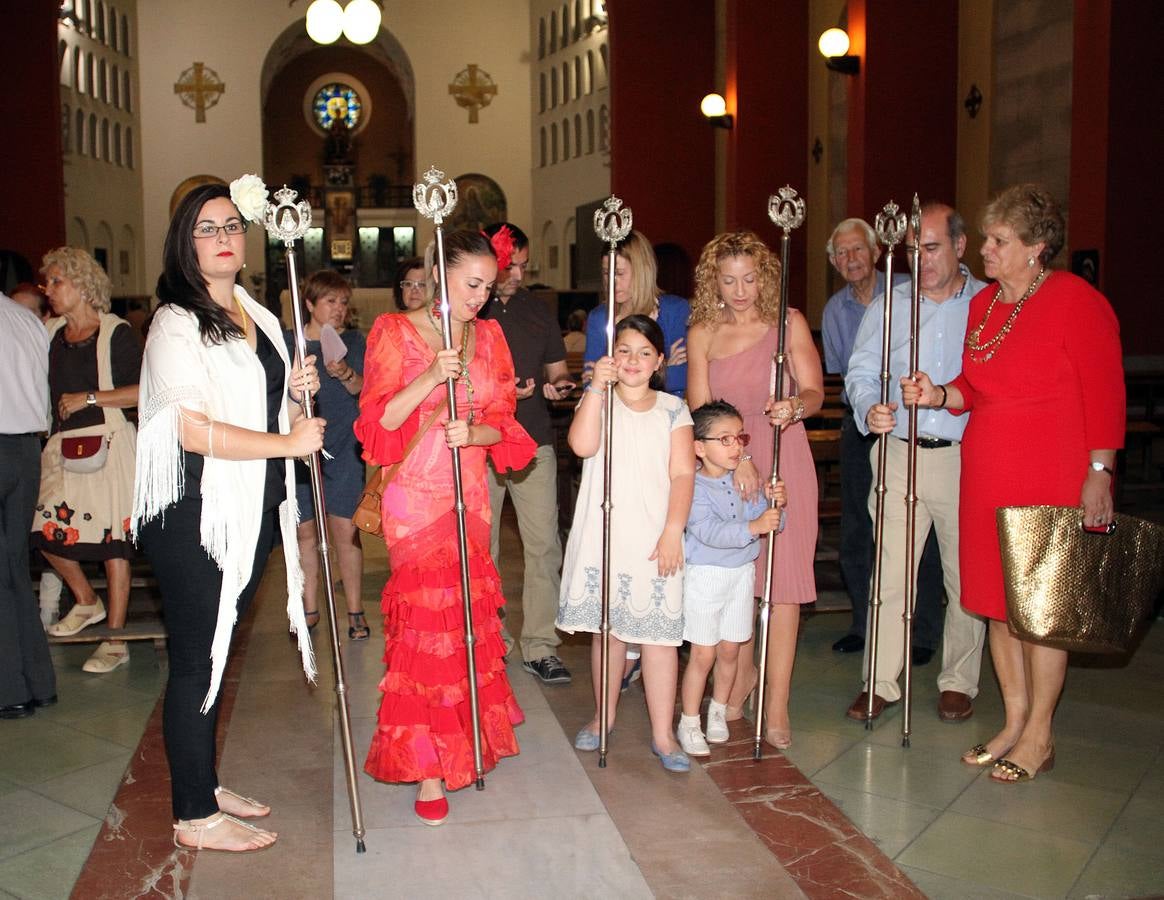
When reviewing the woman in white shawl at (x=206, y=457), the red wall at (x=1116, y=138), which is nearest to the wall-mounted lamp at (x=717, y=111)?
the red wall at (x=1116, y=138)

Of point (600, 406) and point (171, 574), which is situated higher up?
point (600, 406)

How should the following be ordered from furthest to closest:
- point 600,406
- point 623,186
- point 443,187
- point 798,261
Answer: point 623,186, point 798,261, point 600,406, point 443,187

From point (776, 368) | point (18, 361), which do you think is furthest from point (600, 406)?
point (18, 361)

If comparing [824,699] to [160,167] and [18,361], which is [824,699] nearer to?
[18,361]

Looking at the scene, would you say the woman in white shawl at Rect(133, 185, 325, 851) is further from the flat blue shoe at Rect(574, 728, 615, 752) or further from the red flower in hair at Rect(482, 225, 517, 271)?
the flat blue shoe at Rect(574, 728, 615, 752)

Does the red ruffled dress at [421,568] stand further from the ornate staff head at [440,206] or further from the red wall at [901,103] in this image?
the red wall at [901,103]

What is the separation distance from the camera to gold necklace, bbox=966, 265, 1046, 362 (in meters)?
4.11

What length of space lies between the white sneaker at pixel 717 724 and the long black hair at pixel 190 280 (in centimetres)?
217

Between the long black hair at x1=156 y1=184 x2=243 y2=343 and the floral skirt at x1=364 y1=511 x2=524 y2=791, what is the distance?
87cm

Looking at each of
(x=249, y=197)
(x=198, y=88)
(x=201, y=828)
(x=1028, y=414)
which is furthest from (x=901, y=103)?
(x=198, y=88)

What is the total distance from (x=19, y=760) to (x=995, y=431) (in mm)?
3478

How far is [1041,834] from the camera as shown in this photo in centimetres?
372

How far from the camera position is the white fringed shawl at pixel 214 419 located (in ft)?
10.7

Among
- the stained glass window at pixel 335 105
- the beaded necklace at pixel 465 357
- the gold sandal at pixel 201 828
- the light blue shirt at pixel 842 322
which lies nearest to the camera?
the gold sandal at pixel 201 828
